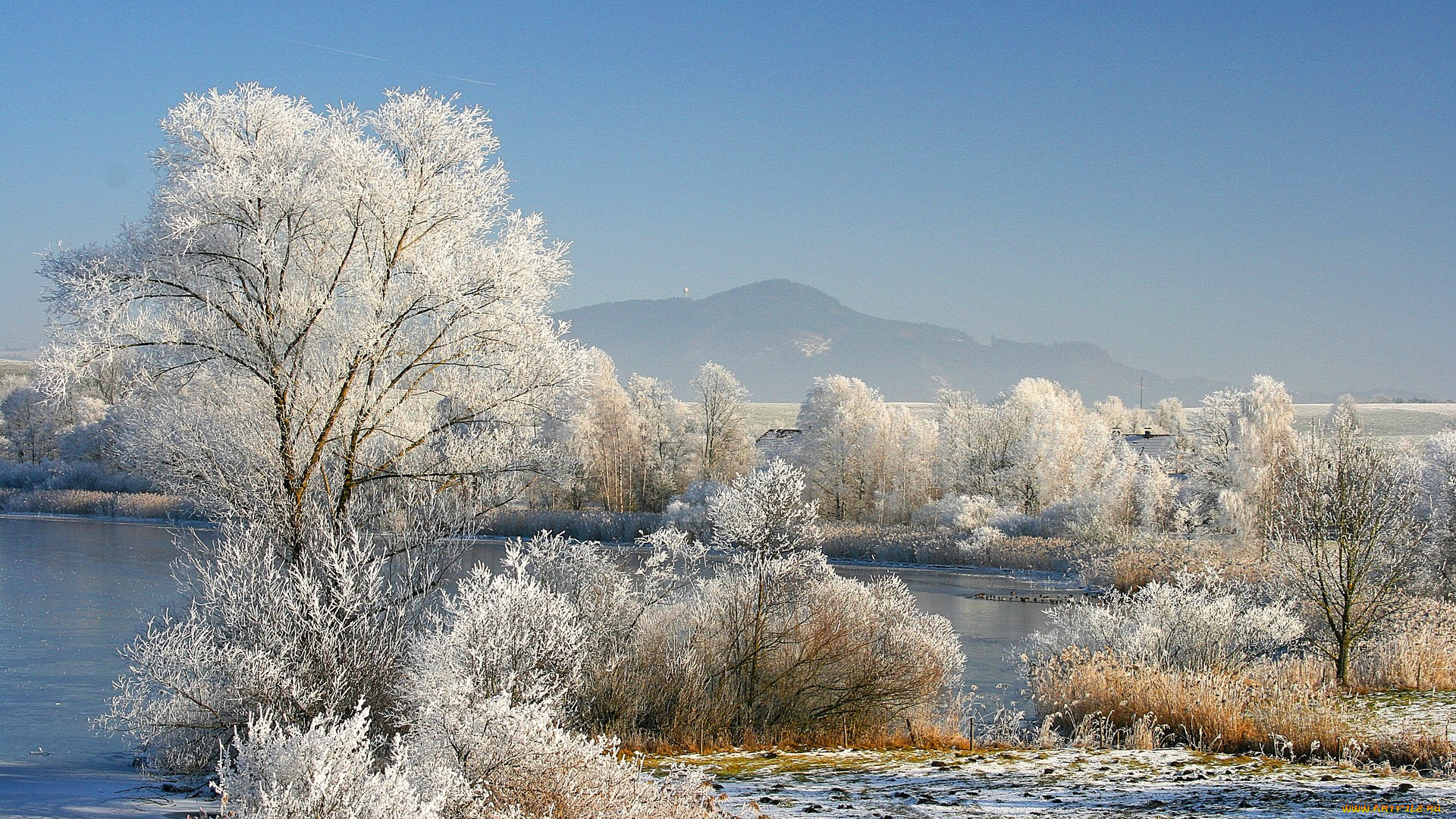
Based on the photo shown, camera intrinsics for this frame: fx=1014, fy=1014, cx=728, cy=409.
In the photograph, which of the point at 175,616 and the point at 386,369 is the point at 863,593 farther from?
the point at 175,616

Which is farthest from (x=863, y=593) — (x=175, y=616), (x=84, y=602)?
(x=84, y=602)

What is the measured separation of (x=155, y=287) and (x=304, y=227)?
1.76 metres

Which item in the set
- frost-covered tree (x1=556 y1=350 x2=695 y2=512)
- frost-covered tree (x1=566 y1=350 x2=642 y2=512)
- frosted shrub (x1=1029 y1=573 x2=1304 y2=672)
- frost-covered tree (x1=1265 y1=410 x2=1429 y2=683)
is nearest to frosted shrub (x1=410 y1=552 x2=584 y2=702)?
frosted shrub (x1=1029 y1=573 x2=1304 y2=672)

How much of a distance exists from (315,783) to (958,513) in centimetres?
4103

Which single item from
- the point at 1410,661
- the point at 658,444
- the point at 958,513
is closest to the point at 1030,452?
the point at 958,513

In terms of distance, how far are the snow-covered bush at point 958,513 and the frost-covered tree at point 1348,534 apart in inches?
991

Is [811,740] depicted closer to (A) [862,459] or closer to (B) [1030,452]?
(B) [1030,452]

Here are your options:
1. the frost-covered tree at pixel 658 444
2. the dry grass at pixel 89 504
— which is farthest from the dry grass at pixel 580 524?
the dry grass at pixel 89 504

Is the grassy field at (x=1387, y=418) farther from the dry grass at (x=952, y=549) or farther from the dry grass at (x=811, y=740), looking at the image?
the dry grass at (x=811, y=740)

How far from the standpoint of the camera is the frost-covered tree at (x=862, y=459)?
5047 cm

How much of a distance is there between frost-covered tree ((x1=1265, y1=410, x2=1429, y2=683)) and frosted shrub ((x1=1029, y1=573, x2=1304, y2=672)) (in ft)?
2.67

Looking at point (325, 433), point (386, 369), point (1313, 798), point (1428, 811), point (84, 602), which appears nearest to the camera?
point (1428, 811)

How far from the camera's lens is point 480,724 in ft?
18.1

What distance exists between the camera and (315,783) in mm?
4469
